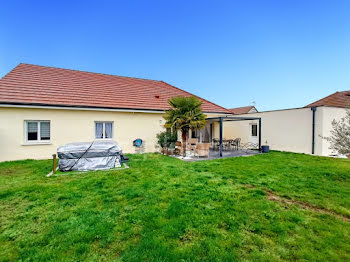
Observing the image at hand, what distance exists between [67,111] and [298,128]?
16506 mm

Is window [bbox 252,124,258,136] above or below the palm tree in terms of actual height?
below

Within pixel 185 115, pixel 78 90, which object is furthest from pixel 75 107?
pixel 185 115

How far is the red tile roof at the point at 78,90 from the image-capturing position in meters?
10.0

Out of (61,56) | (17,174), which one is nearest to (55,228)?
Result: (17,174)

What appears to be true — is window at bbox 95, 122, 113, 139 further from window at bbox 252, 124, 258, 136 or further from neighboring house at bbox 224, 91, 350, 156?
window at bbox 252, 124, 258, 136

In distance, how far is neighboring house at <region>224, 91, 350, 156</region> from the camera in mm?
11820

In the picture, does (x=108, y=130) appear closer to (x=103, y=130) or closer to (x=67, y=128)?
(x=103, y=130)

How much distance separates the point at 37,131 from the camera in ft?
32.2

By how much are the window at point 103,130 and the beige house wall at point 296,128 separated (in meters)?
12.5

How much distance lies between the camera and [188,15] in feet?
48.0

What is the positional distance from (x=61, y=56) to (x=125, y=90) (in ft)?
30.2

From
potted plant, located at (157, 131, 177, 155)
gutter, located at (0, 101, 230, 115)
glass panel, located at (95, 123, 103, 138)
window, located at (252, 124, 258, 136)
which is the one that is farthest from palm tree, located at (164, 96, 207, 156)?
window, located at (252, 124, 258, 136)

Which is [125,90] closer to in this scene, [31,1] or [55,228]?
[31,1]

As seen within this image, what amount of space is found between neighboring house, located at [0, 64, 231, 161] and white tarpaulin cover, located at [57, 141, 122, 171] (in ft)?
11.9
